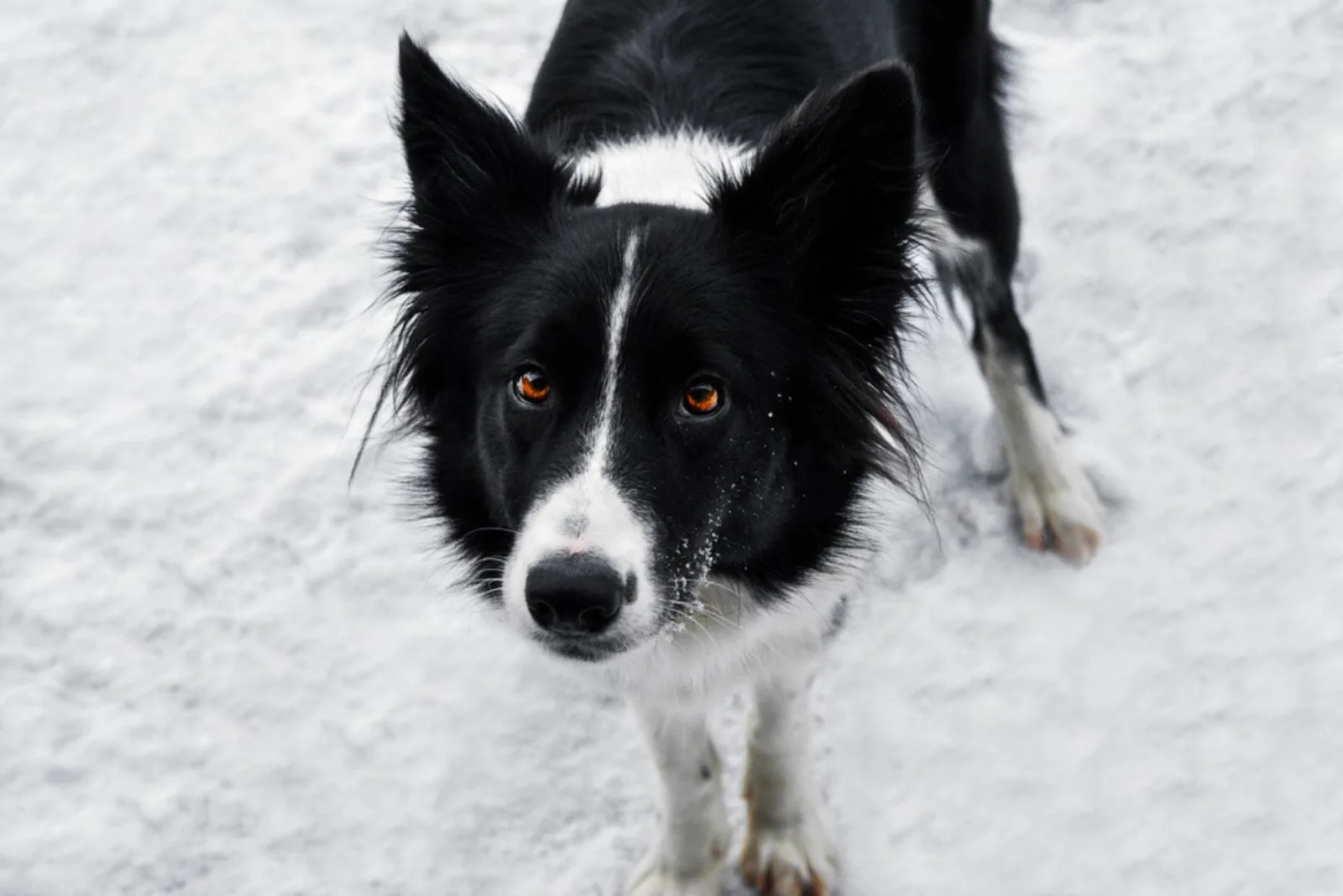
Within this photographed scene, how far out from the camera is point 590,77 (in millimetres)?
3725

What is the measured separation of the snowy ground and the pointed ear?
1360 mm

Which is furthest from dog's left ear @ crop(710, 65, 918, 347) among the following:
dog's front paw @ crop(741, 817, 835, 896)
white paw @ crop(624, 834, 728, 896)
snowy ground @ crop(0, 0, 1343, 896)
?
white paw @ crop(624, 834, 728, 896)

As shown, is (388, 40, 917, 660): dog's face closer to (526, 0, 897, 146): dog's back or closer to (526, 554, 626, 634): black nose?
(526, 554, 626, 634): black nose

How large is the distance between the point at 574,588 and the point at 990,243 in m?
2.36

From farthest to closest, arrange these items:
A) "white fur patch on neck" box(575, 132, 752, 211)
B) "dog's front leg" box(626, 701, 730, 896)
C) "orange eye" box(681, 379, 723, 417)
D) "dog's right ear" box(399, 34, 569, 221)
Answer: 1. "dog's front leg" box(626, 701, 730, 896)
2. "white fur patch on neck" box(575, 132, 752, 211)
3. "dog's right ear" box(399, 34, 569, 221)
4. "orange eye" box(681, 379, 723, 417)

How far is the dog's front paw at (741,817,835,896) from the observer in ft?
11.5

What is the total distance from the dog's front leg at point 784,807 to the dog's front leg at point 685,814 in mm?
97

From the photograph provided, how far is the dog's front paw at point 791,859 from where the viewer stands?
3518mm

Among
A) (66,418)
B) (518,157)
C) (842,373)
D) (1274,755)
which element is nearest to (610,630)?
(842,373)

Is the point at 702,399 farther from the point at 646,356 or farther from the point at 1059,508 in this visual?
the point at 1059,508

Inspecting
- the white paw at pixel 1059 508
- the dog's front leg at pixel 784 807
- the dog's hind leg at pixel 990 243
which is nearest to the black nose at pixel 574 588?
the dog's front leg at pixel 784 807

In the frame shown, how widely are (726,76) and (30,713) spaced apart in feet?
9.48

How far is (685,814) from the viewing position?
3461 mm

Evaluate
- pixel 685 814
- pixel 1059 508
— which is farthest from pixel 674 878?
pixel 1059 508
